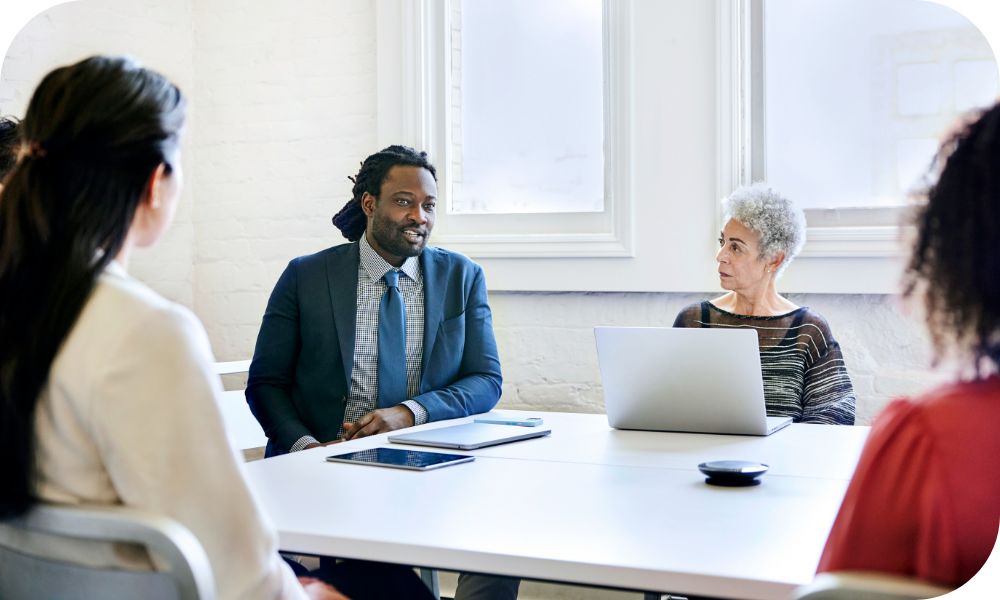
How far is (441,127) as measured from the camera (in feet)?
12.3

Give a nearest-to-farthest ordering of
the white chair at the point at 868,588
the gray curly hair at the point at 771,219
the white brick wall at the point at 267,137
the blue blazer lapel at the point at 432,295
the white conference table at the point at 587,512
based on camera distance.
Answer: the white chair at the point at 868,588
the white conference table at the point at 587,512
the blue blazer lapel at the point at 432,295
the gray curly hair at the point at 771,219
the white brick wall at the point at 267,137

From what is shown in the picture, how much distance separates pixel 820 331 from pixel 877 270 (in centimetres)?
41

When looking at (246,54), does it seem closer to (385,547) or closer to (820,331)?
(820,331)

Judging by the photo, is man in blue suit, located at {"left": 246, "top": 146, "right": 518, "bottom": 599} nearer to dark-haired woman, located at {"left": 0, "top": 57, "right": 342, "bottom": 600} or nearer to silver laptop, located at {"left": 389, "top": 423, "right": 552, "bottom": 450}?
silver laptop, located at {"left": 389, "top": 423, "right": 552, "bottom": 450}

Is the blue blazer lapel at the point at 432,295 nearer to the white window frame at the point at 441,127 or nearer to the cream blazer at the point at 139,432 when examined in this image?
the white window frame at the point at 441,127

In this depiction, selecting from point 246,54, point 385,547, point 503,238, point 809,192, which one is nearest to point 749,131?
point 809,192

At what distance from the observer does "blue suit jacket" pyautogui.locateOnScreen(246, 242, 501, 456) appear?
2.80 meters

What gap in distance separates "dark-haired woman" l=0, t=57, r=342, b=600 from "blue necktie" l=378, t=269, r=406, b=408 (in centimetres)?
159

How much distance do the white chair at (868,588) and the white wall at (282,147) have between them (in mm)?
2451

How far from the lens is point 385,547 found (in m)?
1.42

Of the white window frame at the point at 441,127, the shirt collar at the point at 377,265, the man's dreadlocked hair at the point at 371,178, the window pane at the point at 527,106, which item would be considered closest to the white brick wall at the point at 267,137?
the white window frame at the point at 441,127

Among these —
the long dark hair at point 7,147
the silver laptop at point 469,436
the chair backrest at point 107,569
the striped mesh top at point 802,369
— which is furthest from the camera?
the striped mesh top at point 802,369

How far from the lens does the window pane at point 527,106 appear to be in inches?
142

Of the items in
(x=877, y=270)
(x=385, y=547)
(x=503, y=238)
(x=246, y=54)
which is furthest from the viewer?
(x=246, y=54)
